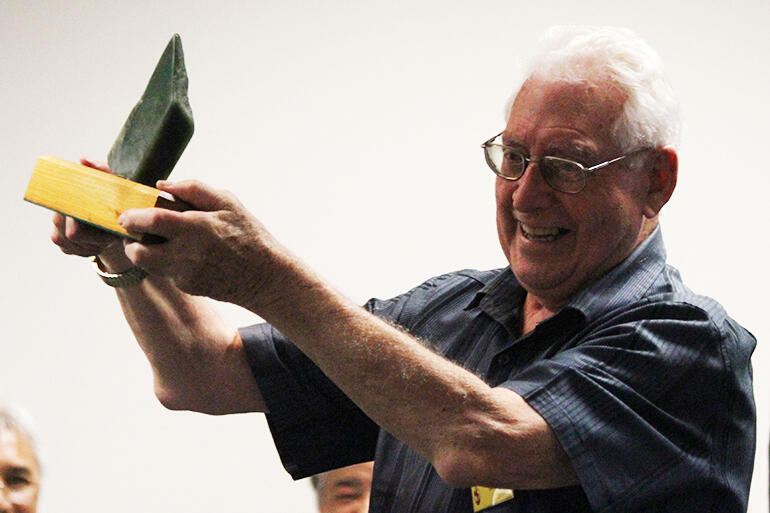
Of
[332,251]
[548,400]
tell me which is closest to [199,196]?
[548,400]

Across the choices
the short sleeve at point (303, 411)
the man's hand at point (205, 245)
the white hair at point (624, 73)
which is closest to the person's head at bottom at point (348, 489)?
the short sleeve at point (303, 411)

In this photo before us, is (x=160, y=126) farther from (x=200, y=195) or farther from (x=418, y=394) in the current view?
(x=418, y=394)

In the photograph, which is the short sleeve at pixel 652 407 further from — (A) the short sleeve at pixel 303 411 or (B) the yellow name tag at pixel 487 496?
(A) the short sleeve at pixel 303 411

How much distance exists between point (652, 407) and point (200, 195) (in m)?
0.63

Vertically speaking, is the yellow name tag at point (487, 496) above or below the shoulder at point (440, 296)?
below

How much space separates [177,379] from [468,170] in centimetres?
190

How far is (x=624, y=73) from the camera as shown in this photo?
5.19 feet

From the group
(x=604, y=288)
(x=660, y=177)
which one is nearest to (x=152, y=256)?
(x=604, y=288)

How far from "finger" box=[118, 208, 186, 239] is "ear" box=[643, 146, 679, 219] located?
2.51 ft

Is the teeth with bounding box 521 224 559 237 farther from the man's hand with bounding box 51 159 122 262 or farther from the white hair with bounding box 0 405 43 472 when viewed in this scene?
the white hair with bounding box 0 405 43 472

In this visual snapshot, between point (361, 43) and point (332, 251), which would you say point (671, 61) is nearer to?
point (361, 43)

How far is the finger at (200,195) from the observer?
118 centimetres

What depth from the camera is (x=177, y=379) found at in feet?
5.73

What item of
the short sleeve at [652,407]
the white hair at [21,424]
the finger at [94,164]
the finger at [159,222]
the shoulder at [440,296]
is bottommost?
the white hair at [21,424]
